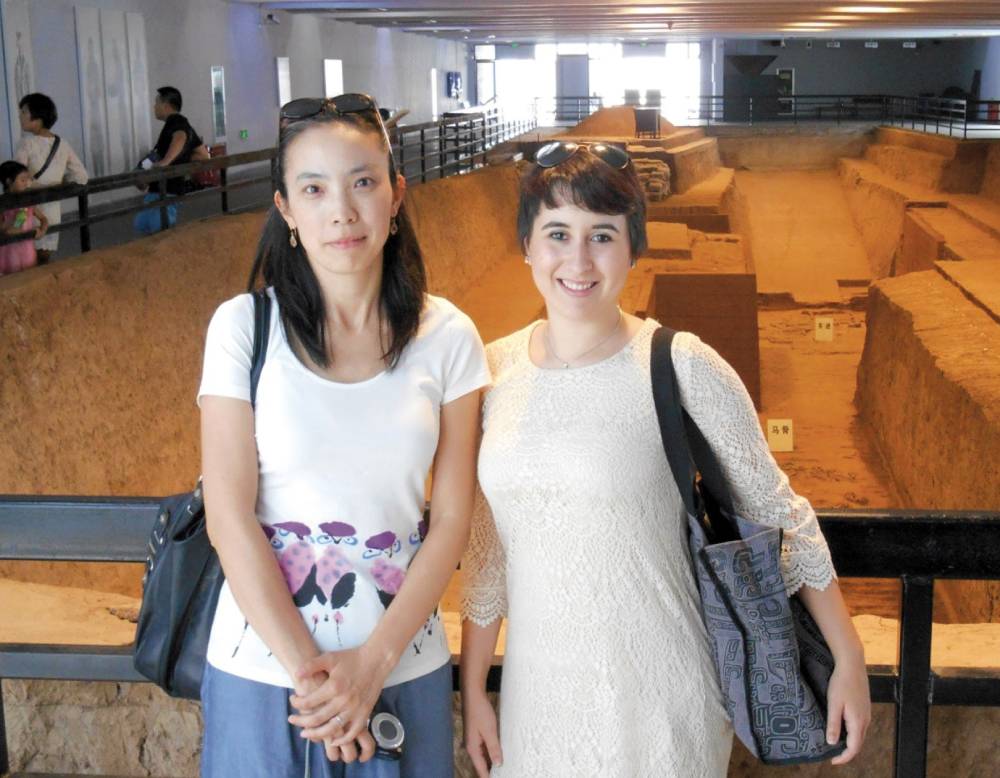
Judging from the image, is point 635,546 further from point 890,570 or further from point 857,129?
point 857,129

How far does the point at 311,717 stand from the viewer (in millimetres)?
1735

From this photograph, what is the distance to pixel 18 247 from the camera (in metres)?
6.59

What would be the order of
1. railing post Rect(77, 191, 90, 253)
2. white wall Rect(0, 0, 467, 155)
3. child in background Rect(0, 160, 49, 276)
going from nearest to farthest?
child in background Rect(0, 160, 49, 276)
railing post Rect(77, 191, 90, 253)
white wall Rect(0, 0, 467, 155)

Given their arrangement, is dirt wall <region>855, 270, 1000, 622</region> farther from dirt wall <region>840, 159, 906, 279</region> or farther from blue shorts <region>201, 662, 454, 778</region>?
dirt wall <region>840, 159, 906, 279</region>

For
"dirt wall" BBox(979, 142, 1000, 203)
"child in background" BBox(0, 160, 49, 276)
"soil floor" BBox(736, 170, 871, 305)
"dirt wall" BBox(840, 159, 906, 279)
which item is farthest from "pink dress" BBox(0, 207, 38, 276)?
"dirt wall" BBox(979, 142, 1000, 203)

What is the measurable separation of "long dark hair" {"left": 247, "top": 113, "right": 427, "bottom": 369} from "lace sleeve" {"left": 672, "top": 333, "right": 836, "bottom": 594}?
1.29ft

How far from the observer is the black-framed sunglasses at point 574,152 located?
190 cm

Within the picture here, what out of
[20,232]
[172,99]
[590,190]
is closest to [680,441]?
[590,190]

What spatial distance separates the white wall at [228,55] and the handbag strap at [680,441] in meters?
11.2

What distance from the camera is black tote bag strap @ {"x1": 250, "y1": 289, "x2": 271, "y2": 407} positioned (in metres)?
1.84

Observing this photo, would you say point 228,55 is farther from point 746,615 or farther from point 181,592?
point 746,615

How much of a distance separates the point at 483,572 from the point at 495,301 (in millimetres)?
10774

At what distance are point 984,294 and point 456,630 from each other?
8082 millimetres

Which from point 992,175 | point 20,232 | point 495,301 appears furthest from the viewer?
point 992,175
